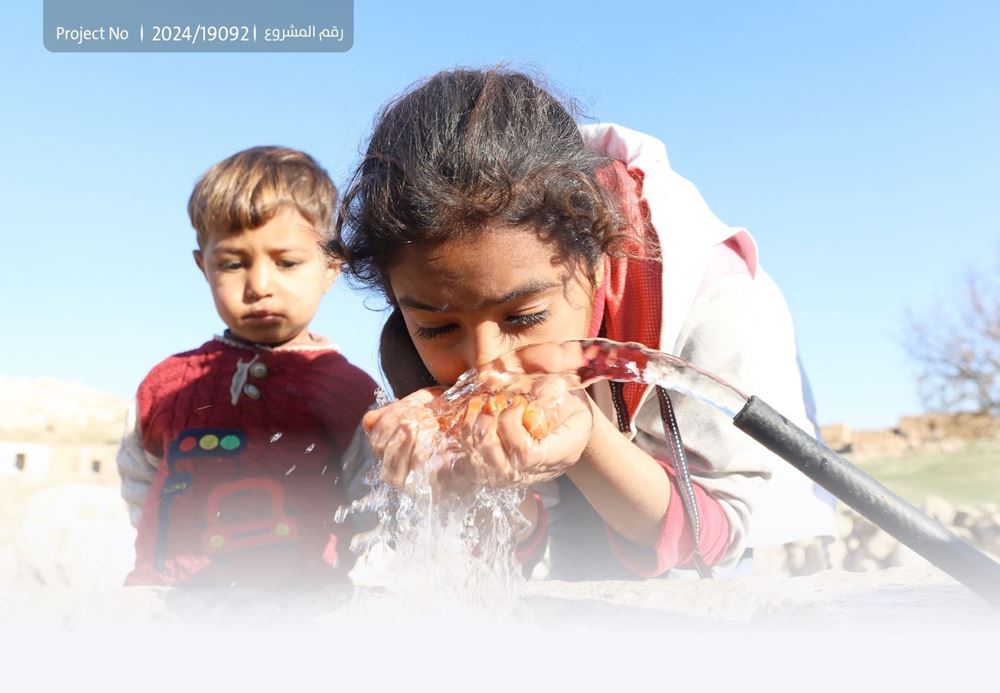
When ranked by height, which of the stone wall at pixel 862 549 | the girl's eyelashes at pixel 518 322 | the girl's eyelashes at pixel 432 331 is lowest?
the stone wall at pixel 862 549

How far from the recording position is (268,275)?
8.60ft

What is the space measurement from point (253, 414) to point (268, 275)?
42 centimetres

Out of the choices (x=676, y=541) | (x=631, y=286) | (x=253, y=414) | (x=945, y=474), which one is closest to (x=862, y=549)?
(x=676, y=541)

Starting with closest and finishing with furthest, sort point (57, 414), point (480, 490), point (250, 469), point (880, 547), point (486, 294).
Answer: point (480, 490) → point (486, 294) → point (250, 469) → point (880, 547) → point (57, 414)

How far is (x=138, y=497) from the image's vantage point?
2.78 metres

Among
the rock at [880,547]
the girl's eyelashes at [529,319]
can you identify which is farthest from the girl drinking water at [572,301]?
the rock at [880,547]

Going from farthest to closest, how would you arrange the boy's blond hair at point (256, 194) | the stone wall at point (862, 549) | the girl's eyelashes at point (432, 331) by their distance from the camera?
the stone wall at point (862, 549) → the boy's blond hair at point (256, 194) → the girl's eyelashes at point (432, 331)

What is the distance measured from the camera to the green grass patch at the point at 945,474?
1095 cm

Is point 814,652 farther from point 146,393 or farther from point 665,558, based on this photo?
point 146,393

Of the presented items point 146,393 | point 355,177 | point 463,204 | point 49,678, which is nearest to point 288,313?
point 146,393

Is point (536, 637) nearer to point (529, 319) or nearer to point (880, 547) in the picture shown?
point (529, 319)

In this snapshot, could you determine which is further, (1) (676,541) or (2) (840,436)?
(2) (840,436)

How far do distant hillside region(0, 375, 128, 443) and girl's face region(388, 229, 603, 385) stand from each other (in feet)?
32.2

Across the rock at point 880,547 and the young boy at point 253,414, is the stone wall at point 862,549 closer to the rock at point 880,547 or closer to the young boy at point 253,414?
the rock at point 880,547
